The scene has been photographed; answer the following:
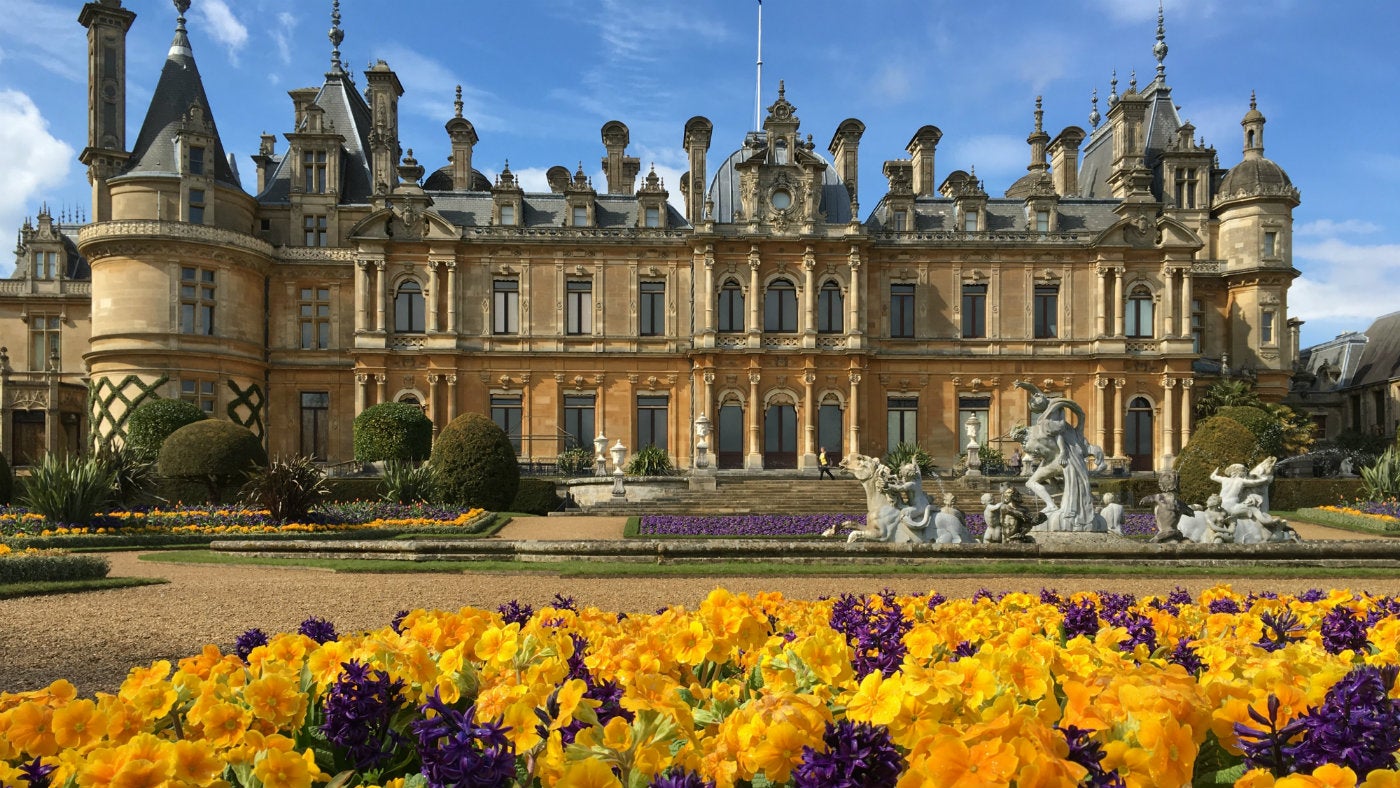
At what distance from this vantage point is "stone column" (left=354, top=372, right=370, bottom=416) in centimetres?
3225

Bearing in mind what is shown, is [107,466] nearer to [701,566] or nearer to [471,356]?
[701,566]

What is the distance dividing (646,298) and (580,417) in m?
4.79

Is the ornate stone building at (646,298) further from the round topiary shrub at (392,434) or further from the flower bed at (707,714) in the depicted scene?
A: the flower bed at (707,714)

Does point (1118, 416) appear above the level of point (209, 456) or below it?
above

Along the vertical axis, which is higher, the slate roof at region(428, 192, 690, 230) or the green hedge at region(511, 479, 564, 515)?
the slate roof at region(428, 192, 690, 230)

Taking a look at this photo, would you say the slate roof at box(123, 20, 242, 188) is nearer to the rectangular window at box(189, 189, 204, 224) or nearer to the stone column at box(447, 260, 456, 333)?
the rectangular window at box(189, 189, 204, 224)

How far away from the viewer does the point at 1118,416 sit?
33.2m

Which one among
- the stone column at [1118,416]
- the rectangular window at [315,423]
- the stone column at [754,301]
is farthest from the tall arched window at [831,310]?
the rectangular window at [315,423]

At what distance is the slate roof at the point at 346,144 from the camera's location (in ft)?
116

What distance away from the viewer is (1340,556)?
13492 millimetres

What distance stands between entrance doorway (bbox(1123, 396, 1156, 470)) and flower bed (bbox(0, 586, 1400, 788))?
3269cm

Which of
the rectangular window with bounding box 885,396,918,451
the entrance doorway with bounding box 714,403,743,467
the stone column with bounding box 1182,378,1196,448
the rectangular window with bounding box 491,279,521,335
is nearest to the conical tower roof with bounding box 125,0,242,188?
the rectangular window with bounding box 491,279,521,335

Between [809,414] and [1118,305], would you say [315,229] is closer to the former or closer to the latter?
[809,414]

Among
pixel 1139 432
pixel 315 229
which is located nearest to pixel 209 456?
pixel 315 229
